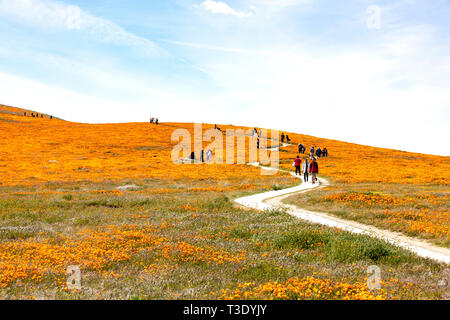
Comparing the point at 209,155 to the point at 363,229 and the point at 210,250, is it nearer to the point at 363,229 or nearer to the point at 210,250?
the point at 363,229

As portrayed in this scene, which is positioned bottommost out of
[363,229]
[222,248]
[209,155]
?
[363,229]

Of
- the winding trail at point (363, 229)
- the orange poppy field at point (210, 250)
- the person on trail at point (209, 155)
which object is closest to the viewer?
the orange poppy field at point (210, 250)

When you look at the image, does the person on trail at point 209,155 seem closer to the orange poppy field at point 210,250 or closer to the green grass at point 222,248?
the orange poppy field at point 210,250

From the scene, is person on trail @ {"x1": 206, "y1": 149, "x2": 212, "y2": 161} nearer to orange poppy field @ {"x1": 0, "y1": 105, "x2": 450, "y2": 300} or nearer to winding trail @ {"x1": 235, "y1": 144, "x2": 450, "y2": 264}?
orange poppy field @ {"x1": 0, "y1": 105, "x2": 450, "y2": 300}

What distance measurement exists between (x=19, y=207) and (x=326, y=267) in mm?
18371

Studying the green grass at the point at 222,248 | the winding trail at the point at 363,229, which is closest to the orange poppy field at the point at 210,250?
the green grass at the point at 222,248

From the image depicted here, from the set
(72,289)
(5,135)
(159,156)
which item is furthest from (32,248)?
(5,135)

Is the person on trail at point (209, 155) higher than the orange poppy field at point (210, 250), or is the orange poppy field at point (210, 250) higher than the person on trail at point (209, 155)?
the person on trail at point (209, 155)

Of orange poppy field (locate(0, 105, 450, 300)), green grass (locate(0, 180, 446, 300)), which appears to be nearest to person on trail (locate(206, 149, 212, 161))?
orange poppy field (locate(0, 105, 450, 300))

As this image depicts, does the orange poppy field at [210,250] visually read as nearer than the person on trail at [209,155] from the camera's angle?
Yes

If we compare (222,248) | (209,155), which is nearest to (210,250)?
(222,248)

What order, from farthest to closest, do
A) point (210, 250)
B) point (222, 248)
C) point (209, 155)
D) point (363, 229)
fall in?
point (209, 155)
point (363, 229)
point (222, 248)
point (210, 250)

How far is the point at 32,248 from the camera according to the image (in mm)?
10844

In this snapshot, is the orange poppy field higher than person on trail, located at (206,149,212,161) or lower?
lower
